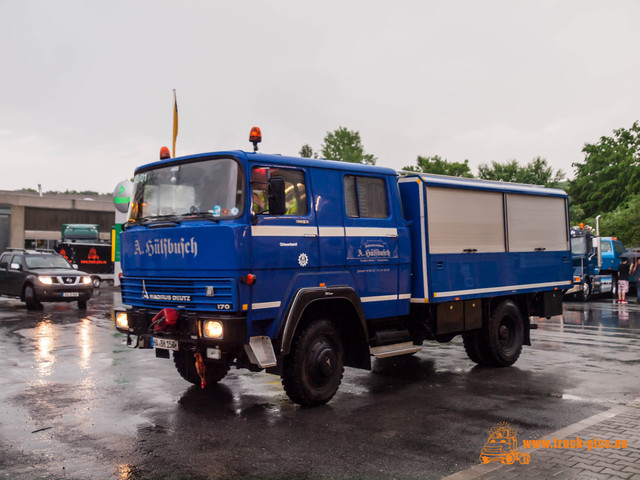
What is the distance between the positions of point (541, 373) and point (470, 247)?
2.15 metres

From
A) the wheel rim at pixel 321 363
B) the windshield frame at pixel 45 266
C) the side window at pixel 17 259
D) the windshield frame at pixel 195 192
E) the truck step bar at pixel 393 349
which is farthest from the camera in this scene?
the side window at pixel 17 259

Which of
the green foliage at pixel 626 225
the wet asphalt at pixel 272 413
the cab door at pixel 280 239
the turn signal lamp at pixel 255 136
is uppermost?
the green foliage at pixel 626 225

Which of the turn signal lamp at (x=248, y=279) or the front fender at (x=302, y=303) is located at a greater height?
the turn signal lamp at (x=248, y=279)

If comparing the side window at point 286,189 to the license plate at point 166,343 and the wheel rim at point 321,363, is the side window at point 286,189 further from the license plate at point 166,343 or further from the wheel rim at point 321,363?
the license plate at point 166,343

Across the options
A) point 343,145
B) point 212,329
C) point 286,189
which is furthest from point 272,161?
point 343,145

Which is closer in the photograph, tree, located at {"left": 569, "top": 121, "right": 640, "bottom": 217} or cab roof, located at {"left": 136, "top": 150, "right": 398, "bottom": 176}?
cab roof, located at {"left": 136, "top": 150, "right": 398, "bottom": 176}

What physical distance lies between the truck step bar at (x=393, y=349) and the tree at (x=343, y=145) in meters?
65.0

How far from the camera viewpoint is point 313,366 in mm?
7234

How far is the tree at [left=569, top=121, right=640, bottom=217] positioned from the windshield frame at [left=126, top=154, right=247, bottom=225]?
55.9 m

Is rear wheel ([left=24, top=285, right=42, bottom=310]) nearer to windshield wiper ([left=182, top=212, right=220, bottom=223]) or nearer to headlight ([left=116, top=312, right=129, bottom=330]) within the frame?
headlight ([left=116, top=312, right=129, bottom=330])

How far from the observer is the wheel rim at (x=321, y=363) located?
23.7 feet

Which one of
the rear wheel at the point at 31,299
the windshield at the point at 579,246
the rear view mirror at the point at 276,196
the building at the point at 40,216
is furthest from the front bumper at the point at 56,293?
the building at the point at 40,216

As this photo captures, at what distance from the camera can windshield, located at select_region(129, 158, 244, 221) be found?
6.80m

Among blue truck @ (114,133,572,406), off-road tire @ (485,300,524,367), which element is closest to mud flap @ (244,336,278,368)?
blue truck @ (114,133,572,406)
